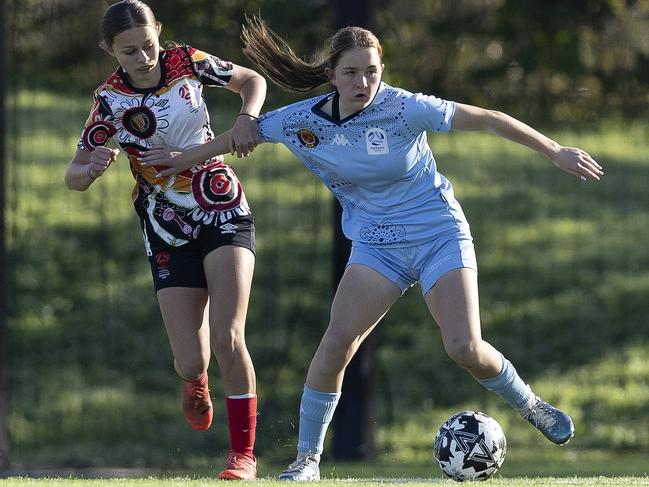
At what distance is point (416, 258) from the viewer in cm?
554

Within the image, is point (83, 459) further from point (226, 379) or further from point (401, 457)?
point (226, 379)

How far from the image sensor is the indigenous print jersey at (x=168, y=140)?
19.0ft

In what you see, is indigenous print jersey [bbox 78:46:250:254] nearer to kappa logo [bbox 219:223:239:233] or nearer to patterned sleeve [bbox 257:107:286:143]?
kappa logo [bbox 219:223:239:233]

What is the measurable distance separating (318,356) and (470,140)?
20.4 feet

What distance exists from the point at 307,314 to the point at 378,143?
350 cm

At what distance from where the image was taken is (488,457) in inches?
216

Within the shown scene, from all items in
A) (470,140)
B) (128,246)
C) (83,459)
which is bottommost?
(83,459)

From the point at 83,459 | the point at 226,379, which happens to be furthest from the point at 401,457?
the point at 226,379

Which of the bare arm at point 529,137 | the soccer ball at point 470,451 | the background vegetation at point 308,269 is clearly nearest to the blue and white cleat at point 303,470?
the soccer ball at point 470,451

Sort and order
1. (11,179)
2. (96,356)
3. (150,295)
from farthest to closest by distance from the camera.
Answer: (150,295) < (96,356) < (11,179)

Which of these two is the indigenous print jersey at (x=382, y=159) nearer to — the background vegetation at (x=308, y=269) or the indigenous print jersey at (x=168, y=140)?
the indigenous print jersey at (x=168, y=140)

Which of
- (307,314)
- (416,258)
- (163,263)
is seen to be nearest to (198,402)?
(163,263)

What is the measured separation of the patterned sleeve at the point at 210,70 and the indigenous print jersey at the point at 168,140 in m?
0.05

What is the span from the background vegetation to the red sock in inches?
85.1
